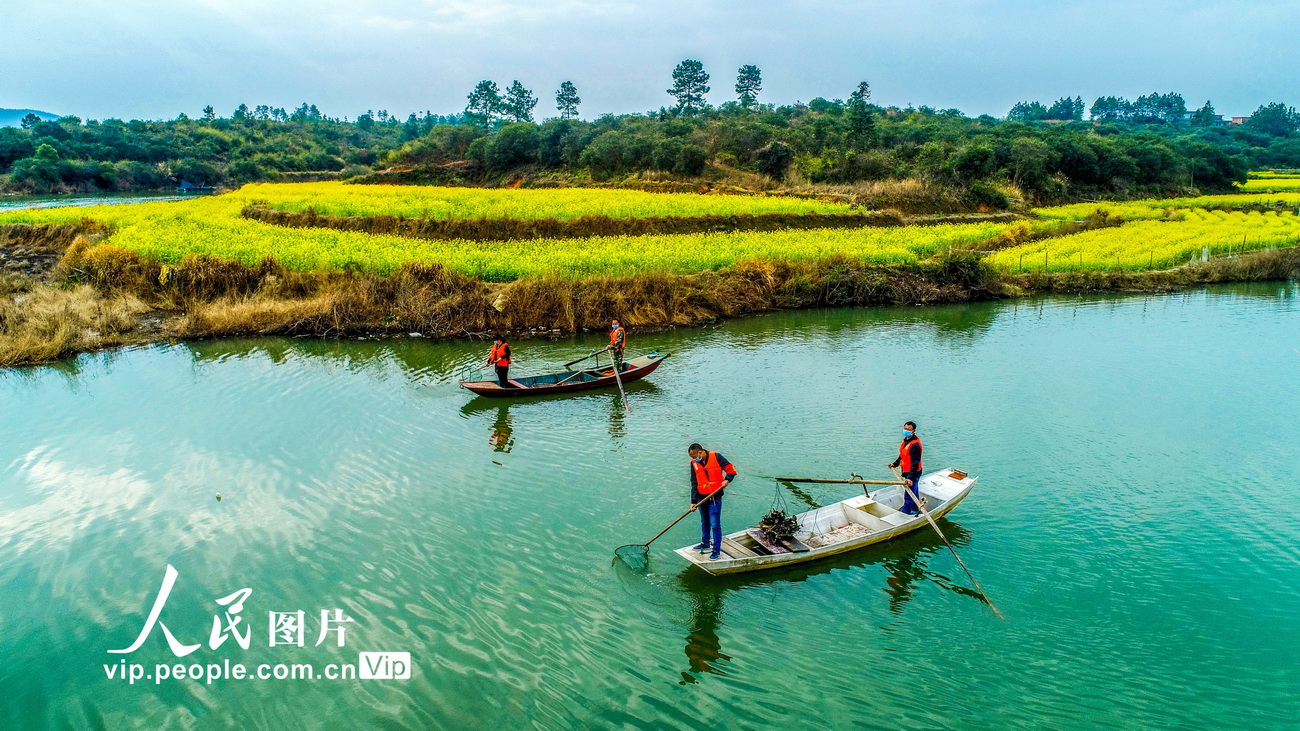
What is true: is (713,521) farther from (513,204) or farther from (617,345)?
A: (513,204)

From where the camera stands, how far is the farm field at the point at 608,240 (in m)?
23.1

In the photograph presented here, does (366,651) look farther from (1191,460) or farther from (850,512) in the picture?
(1191,460)

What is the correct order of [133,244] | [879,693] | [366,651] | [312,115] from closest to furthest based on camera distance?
[879,693]
[366,651]
[133,244]
[312,115]

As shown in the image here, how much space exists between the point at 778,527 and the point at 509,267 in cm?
1576

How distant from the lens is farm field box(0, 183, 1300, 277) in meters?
23.1

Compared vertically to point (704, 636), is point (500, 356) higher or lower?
higher

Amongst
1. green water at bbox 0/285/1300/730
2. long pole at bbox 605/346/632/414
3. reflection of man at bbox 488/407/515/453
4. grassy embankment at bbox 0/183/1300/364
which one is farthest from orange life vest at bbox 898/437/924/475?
grassy embankment at bbox 0/183/1300/364

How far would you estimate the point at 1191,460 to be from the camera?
11.4 m

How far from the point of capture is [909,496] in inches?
373

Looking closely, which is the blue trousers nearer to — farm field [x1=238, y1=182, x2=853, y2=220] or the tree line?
farm field [x1=238, y1=182, x2=853, y2=220]

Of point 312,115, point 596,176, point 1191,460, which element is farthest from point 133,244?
point 312,115

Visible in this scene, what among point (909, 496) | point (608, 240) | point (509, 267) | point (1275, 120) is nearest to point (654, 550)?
point (909, 496)

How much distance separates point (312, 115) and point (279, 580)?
15876cm

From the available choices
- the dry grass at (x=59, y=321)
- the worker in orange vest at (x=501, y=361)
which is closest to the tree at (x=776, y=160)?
the dry grass at (x=59, y=321)
